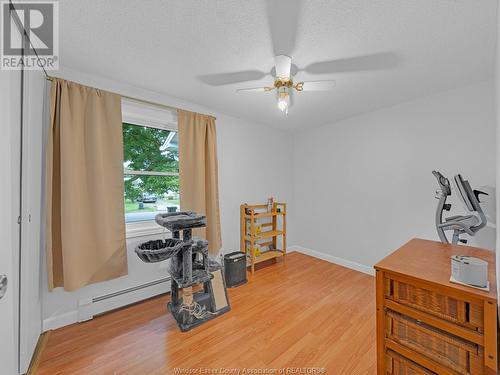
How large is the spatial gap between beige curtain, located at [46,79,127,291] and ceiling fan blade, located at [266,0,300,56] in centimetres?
168

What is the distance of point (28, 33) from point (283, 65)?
1779 millimetres

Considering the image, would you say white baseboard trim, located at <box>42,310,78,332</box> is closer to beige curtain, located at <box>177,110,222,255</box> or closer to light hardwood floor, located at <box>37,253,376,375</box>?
light hardwood floor, located at <box>37,253,376,375</box>

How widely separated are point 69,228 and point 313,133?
358cm

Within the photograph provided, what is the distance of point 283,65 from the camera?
5.15 feet

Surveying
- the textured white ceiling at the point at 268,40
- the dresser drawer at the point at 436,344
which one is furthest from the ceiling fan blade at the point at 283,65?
the dresser drawer at the point at 436,344

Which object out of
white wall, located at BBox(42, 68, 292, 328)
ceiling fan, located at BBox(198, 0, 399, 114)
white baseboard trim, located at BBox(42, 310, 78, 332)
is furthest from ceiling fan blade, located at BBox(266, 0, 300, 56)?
white baseboard trim, located at BBox(42, 310, 78, 332)

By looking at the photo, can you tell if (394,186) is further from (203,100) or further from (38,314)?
(38,314)

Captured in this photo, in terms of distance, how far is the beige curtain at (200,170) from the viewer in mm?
2566

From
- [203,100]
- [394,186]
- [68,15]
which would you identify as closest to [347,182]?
[394,186]

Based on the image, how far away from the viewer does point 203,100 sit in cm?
260

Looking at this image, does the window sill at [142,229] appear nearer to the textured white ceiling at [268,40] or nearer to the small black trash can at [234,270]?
the small black trash can at [234,270]

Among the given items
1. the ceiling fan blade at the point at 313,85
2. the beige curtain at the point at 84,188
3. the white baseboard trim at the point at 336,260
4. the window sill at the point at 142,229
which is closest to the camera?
the ceiling fan blade at the point at 313,85

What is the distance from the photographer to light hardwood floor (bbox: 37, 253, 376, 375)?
1.52 meters

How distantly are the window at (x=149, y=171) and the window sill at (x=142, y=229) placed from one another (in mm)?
44
